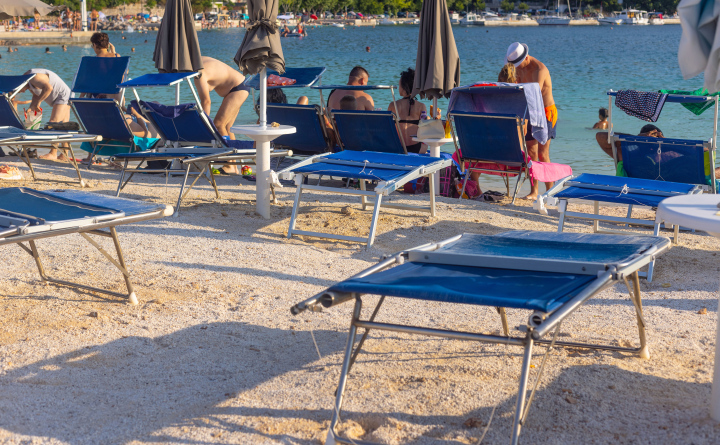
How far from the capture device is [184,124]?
6.81 metres

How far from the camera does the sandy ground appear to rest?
243 cm

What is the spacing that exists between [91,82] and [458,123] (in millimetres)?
4618

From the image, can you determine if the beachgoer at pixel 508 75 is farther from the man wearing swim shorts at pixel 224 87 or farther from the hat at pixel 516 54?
the man wearing swim shorts at pixel 224 87

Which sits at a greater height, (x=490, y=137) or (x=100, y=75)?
(x=100, y=75)

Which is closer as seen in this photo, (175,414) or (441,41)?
(175,414)

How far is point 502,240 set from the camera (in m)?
3.05

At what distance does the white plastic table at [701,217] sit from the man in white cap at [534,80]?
429 cm

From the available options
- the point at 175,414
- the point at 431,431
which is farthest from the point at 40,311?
the point at 431,431

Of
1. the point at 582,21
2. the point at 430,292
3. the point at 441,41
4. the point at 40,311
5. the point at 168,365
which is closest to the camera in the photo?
the point at 430,292

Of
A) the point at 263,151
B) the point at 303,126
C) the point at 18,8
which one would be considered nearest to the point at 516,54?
the point at 303,126

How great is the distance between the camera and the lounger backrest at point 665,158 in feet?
17.2

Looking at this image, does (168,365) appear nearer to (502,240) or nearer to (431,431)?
(431,431)

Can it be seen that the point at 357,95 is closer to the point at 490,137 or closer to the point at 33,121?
the point at 490,137

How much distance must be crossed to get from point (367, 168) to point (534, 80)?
2668 millimetres
